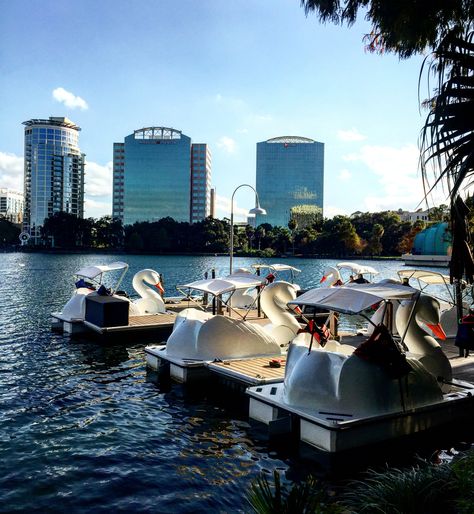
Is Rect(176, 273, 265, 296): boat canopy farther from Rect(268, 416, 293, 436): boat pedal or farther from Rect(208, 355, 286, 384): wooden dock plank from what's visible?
Rect(268, 416, 293, 436): boat pedal

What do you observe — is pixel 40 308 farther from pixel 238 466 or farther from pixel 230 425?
pixel 238 466

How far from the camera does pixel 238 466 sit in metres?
9.60

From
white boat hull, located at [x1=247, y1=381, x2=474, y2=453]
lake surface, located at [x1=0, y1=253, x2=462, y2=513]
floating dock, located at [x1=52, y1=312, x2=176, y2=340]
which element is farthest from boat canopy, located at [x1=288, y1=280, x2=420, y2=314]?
floating dock, located at [x1=52, y1=312, x2=176, y2=340]

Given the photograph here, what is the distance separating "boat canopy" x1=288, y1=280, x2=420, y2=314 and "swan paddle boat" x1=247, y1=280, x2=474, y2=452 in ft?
0.06

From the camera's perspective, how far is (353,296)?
35.9ft

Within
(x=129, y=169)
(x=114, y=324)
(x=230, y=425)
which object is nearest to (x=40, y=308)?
(x=114, y=324)

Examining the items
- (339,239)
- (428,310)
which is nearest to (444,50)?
(428,310)

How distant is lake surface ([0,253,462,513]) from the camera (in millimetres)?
8320

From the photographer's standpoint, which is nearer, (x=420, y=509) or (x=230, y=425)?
(x=420, y=509)

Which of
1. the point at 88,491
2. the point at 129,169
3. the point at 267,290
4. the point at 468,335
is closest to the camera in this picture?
the point at 88,491

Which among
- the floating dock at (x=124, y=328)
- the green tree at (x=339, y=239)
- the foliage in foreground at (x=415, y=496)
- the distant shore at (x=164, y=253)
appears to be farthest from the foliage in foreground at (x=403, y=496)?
the distant shore at (x=164, y=253)

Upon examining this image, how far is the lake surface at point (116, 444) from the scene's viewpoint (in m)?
8.32

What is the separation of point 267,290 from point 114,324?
7058mm

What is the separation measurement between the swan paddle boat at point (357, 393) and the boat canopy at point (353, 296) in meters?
0.02
